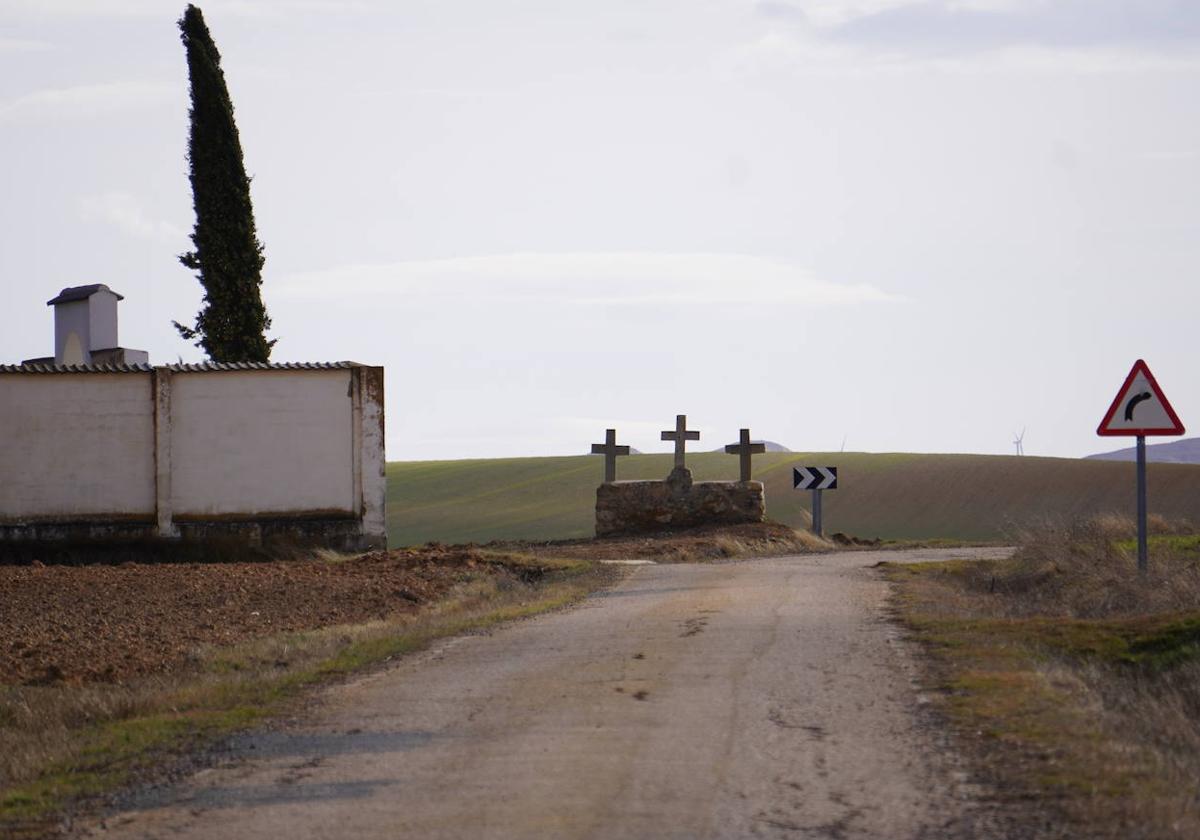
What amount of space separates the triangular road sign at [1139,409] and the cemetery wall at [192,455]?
15.0 metres

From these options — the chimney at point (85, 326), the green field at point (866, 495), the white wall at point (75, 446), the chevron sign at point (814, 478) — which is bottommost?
the green field at point (866, 495)

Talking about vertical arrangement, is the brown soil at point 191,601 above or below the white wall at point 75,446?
below

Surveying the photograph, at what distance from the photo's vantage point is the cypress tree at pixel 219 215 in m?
37.2

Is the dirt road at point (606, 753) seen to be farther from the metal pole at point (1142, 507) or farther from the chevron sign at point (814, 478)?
the chevron sign at point (814, 478)

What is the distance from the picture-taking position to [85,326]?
1503 inches

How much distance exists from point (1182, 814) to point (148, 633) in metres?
12.0

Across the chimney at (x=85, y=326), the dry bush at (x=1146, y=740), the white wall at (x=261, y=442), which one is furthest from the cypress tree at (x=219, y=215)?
the dry bush at (x=1146, y=740)

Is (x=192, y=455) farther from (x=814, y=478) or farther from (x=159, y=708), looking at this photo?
(x=159, y=708)

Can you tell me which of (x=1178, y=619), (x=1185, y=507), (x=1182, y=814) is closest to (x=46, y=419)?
(x=1178, y=619)

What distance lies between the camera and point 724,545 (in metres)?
29.1

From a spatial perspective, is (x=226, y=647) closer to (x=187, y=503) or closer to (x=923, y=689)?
(x=923, y=689)

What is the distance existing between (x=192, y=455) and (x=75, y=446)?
2002mm

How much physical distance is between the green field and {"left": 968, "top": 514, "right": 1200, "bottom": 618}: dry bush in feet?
88.4

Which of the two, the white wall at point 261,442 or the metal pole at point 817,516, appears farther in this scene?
the metal pole at point 817,516
